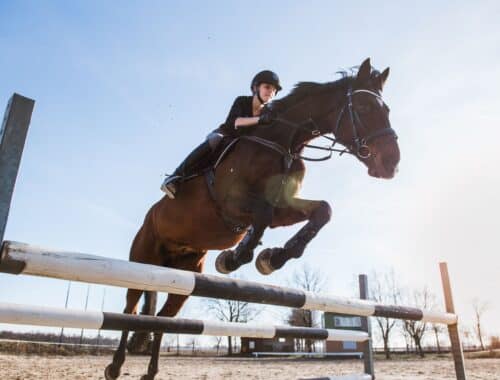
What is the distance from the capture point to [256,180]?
342cm

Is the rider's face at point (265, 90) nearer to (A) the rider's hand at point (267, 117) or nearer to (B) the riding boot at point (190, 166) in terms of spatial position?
(A) the rider's hand at point (267, 117)

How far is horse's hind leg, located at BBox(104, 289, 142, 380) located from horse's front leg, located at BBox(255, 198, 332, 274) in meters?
1.99

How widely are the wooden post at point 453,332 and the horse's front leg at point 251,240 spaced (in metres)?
2.64

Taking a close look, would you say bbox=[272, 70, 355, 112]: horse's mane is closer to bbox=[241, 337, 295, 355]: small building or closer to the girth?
the girth

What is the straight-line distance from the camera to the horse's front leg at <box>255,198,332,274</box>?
321cm

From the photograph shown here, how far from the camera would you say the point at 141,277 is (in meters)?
1.93

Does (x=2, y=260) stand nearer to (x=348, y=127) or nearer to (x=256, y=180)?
(x=256, y=180)

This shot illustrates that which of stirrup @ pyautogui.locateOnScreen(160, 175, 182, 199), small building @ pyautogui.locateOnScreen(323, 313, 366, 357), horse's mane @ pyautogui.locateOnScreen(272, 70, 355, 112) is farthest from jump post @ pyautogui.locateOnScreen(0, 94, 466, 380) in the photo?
small building @ pyautogui.locateOnScreen(323, 313, 366, 357)

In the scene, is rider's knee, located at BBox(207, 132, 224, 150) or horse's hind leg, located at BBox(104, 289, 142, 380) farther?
horse's hind leg, located at BBox(104, 289, 142, 380)

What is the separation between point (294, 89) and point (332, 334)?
93.8 inches

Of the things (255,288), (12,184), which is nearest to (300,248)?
(255,288)

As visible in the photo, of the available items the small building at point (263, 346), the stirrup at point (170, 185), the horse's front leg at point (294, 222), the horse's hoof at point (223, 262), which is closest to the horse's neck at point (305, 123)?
the horse's front leg at point (294, 222)

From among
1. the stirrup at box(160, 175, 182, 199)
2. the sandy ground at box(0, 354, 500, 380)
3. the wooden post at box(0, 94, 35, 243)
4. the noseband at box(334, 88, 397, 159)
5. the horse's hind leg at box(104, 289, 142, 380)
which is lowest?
the sandy ground at box(0, 354, 500, 380)

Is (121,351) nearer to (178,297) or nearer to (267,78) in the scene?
(178,297)
